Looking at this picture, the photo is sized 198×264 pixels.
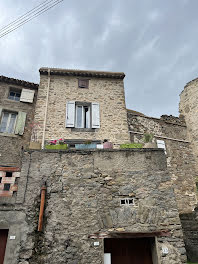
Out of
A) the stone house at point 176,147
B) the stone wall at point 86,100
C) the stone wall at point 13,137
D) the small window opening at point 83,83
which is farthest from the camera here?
the stone house at point 176,147

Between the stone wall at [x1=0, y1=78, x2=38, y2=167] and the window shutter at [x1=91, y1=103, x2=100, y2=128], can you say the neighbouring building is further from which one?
the window shutter at [x1=91, y1=103, x2=100, y2=128]

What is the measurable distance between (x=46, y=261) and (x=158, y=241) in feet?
8.84

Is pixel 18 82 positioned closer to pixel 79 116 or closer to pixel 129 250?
pixel 79 116

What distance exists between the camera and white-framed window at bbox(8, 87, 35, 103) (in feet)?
32.8

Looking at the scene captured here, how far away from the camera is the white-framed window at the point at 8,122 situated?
9.23 meters

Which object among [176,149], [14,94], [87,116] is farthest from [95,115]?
[176,149]

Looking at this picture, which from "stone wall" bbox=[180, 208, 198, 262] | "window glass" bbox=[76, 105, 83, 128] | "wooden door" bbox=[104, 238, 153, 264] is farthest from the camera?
"window glass" bbox=[76, 105, 83, 128]

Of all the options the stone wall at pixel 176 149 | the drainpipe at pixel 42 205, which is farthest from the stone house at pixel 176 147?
the drainpipe at pixel 42 205

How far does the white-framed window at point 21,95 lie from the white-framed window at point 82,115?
7.01 feet

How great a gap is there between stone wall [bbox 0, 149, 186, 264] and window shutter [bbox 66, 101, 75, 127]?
11.6ft

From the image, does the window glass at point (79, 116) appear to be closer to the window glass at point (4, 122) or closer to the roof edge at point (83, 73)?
the roof edge at point (83, 73)

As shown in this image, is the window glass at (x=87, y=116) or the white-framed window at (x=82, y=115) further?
the window glass at (x=87, y=116)

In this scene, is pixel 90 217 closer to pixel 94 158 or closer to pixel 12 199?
pixel 94 158

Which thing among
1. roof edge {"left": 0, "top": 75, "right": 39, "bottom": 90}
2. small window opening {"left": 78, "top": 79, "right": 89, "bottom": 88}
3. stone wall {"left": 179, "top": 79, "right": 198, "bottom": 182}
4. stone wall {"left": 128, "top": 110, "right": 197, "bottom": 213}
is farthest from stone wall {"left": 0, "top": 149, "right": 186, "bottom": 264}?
stone wall {"left": 179, "top": 79, "right": 198, "bottom": 182}
